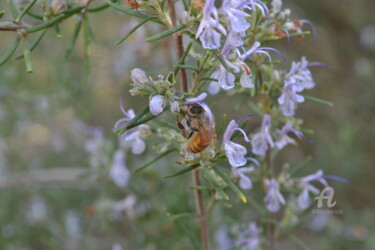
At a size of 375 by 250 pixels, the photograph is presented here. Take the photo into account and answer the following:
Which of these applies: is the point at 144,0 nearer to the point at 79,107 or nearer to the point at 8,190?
the point at 79,107

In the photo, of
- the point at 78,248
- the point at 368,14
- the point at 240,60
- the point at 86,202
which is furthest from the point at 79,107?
the point at 368,14

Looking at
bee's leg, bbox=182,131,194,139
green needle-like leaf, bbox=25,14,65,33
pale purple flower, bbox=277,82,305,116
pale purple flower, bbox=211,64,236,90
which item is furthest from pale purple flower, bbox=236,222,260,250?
green needle-like leaf, bbox=25,14,65,33

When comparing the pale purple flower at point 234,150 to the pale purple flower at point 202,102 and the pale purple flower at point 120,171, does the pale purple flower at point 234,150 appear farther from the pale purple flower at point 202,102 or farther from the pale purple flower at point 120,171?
the pale purple flower at point 120,171

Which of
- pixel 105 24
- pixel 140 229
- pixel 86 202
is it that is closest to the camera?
pixel 140 229

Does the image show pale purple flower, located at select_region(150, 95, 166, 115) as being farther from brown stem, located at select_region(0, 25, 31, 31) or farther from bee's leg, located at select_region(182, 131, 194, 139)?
brown stem, located at select_region(0, 25, 31, 31)

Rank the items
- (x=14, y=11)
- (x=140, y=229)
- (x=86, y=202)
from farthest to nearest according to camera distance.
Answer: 1. (x=86, y=202)
2. (x=140, y=229)
3. (x=14, y=11)

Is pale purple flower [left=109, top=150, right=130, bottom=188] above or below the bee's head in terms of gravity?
below
